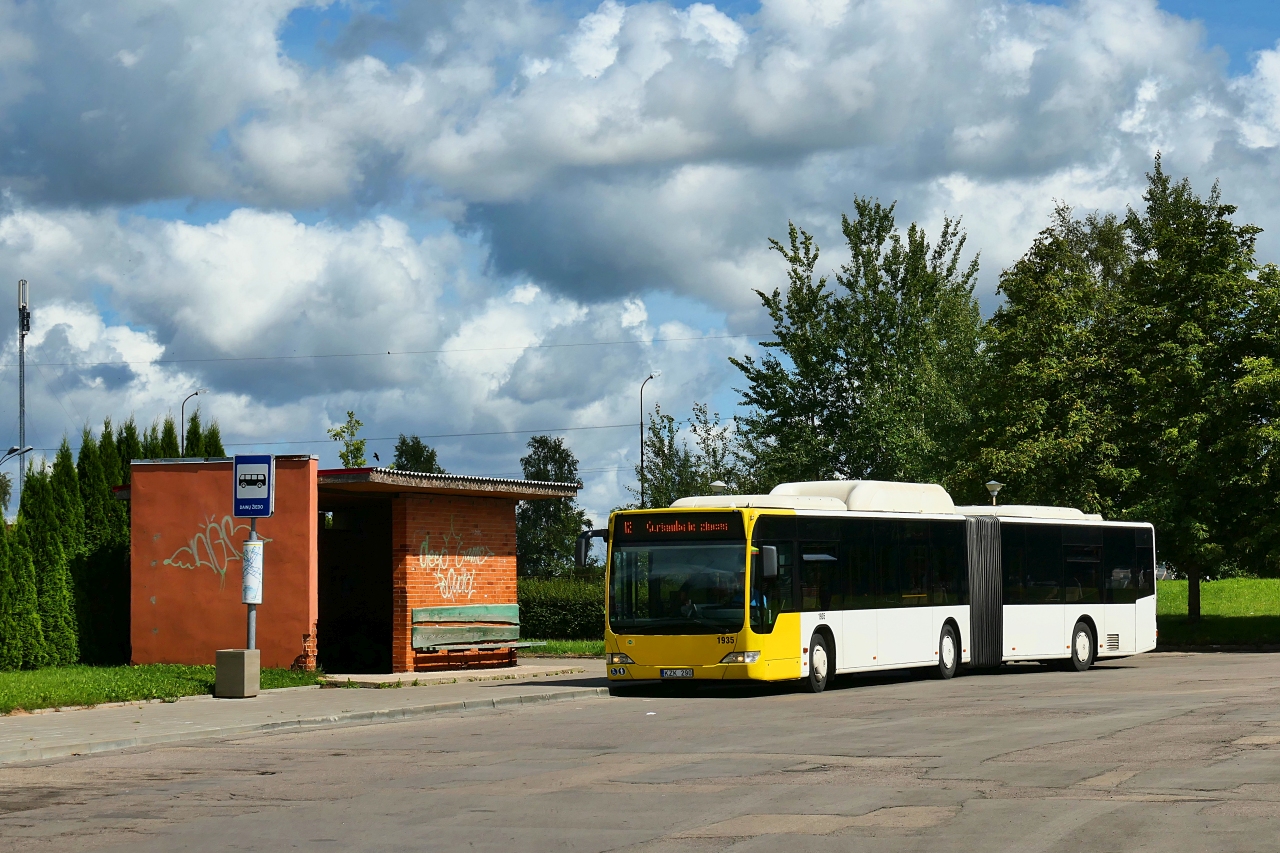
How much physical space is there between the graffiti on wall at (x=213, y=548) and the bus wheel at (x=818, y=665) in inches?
357

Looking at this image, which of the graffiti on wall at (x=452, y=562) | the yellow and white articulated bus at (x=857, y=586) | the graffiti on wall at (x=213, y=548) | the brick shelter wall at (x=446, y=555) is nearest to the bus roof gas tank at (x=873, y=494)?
the yellow and white articulated bus at (x=857, y=586)

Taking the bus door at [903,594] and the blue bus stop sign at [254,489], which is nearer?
the blue bus stop sign at [254,489]

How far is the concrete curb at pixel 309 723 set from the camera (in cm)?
1468

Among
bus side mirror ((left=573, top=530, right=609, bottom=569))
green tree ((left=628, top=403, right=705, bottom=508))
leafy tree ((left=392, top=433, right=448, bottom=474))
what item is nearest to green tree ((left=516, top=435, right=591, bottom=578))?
leafy tree ((left=392, top=433, right=448, bottom=474))

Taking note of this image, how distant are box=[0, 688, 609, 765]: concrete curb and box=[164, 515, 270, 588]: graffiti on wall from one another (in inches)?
243

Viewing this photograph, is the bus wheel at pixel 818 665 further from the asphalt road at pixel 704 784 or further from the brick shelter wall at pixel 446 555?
the brick shelter wall at pixel 446 555

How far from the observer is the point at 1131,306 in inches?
1665

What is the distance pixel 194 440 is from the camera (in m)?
32.2

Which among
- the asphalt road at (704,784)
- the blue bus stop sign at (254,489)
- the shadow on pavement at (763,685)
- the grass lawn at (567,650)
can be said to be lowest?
the grass lawn at (567,650)

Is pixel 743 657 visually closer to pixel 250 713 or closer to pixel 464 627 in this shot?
pixel 464 627

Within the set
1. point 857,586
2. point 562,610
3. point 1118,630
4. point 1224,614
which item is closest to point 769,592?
point 857,586

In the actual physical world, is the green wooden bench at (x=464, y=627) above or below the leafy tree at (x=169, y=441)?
below

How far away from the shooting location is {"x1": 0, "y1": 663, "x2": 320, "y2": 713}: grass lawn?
19.2m

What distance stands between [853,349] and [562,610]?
1410 cm
